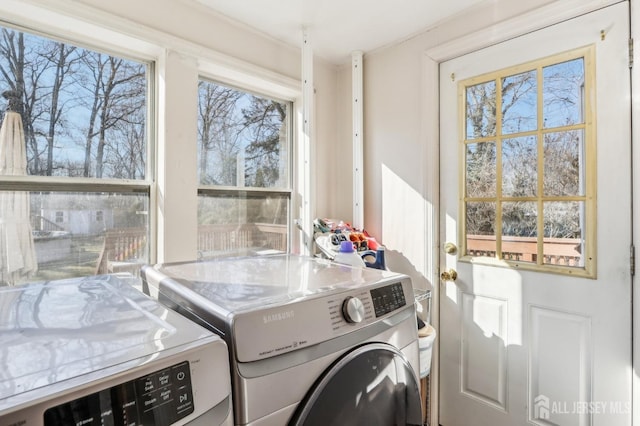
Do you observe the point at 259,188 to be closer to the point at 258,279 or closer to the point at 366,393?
the point at 258,279

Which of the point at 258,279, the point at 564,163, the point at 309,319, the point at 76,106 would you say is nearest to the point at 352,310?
the point at 309,319

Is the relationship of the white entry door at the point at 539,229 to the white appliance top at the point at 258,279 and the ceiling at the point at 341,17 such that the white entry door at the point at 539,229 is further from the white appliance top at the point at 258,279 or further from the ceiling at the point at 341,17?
the white appliance top at the point at 258,279

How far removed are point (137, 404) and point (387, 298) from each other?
69cm

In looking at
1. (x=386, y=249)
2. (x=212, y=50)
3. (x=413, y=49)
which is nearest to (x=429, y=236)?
(x=386, y=249)

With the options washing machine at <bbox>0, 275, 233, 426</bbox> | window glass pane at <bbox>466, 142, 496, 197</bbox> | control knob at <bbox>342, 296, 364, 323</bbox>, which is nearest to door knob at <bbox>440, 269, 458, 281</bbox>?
window glass pane at <bbox>466, 142, 496, 197</bbox>

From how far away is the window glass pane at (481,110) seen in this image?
175cm

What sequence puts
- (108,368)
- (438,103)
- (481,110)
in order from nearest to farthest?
1. (108,368)
2. (481,110)
3. (438,103)

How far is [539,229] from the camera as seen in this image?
5.25ft

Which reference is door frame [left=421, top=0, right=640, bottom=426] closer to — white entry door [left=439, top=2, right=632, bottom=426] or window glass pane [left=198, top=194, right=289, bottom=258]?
white entry door [left=439, top=2, right=632, bottom=426]

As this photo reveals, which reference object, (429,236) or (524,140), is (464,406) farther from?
(524,140)

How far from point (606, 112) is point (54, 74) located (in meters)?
2.33

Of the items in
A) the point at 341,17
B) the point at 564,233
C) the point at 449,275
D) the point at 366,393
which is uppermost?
the point at 341,17

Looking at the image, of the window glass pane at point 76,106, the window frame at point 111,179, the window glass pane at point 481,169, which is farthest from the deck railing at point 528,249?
the window glass pane at point 76,106

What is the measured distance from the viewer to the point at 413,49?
6.59 ft
